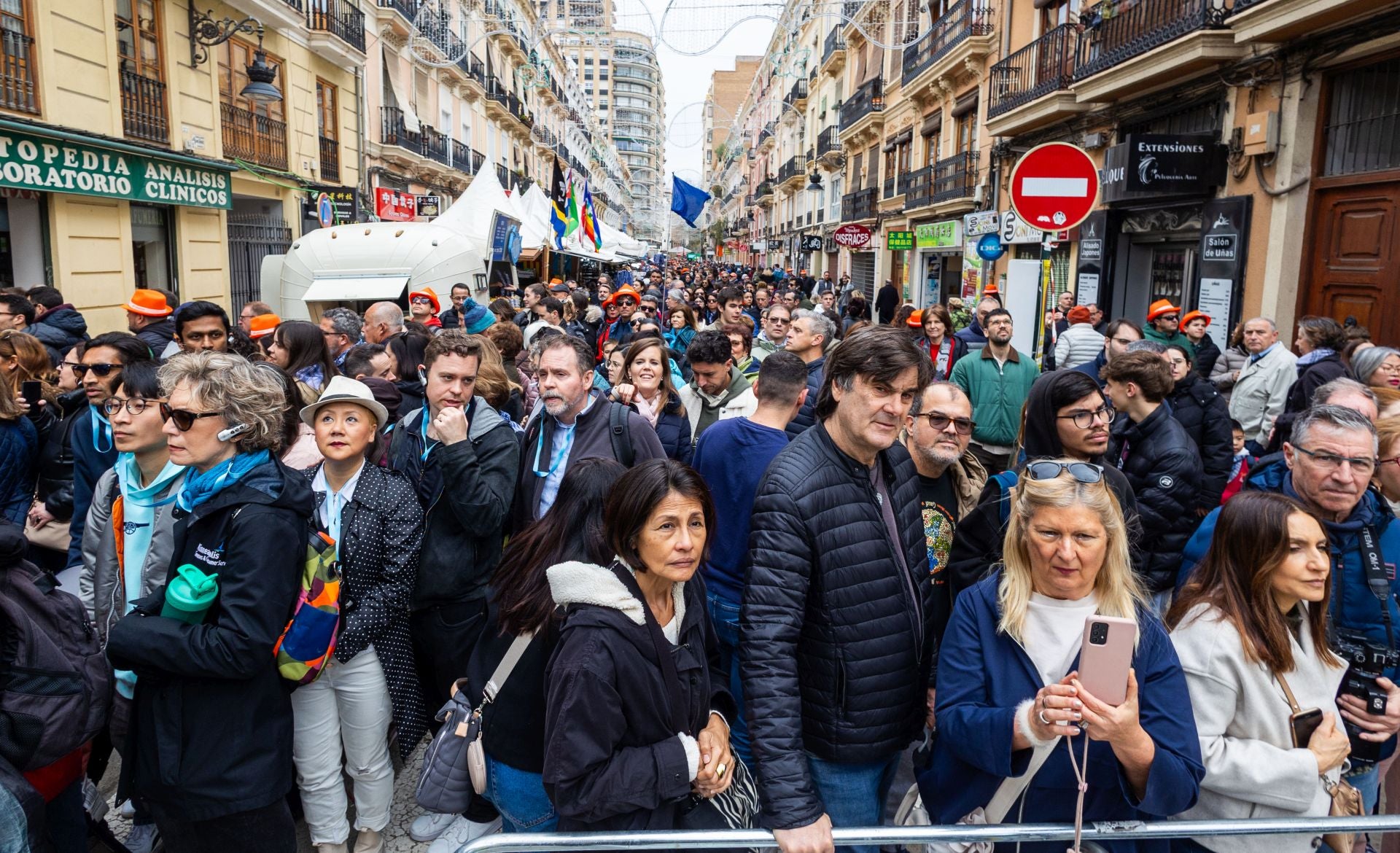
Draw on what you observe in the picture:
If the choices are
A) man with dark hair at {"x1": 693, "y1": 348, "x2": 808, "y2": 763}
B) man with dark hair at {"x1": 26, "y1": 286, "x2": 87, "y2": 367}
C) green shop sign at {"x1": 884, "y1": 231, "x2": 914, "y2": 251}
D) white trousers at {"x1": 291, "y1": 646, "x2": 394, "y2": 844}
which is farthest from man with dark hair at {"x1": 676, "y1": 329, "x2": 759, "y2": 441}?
green shop sign at {"x1": 884, "y1": 231, "x2": 914, "y2": 251}

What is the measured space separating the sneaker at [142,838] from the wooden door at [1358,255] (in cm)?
1028

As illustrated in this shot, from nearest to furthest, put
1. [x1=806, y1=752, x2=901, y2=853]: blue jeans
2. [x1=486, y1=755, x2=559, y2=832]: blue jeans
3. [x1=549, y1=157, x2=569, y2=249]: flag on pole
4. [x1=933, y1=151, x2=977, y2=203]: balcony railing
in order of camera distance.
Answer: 1. [x1=486, y1=755, x2=559, y2=832]: blue jeans
2. [x1=806, y1=752, x2=901, y2=853]: blue jeans
3. [x1=549, y1=157, x2=569, y2=249]: flag on pole
4. [x1=933, y1=151, x2=977, y2=203]: balcony railing

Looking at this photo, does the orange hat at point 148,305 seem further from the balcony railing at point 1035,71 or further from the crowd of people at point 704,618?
the balcony railing at point 1035,71

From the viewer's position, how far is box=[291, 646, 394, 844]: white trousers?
124 inches

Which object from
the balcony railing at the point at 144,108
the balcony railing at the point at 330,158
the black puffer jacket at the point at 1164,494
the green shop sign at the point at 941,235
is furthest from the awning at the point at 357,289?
the green shop sign at the point at 941,235

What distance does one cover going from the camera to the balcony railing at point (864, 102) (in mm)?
28000

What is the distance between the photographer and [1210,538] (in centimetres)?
278

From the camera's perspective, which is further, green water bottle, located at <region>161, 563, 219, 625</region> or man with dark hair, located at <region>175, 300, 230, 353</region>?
man with dark hair, located at <region>175, 300, 230, 353</region>

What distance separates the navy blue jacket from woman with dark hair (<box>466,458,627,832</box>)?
0.98 metres

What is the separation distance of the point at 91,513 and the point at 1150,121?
1361cm

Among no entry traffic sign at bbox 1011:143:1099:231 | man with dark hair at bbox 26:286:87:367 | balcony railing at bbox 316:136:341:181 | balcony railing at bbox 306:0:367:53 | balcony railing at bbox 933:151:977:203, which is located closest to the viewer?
no entry traffic sign at bbox 1011:143:1099:231

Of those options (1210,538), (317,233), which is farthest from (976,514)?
(317,233)

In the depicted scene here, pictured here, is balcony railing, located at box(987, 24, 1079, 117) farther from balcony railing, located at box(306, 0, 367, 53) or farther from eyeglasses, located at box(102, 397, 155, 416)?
eyeglasses, located at box(102, 397, 155, 416)

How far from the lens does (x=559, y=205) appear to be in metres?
16.6
